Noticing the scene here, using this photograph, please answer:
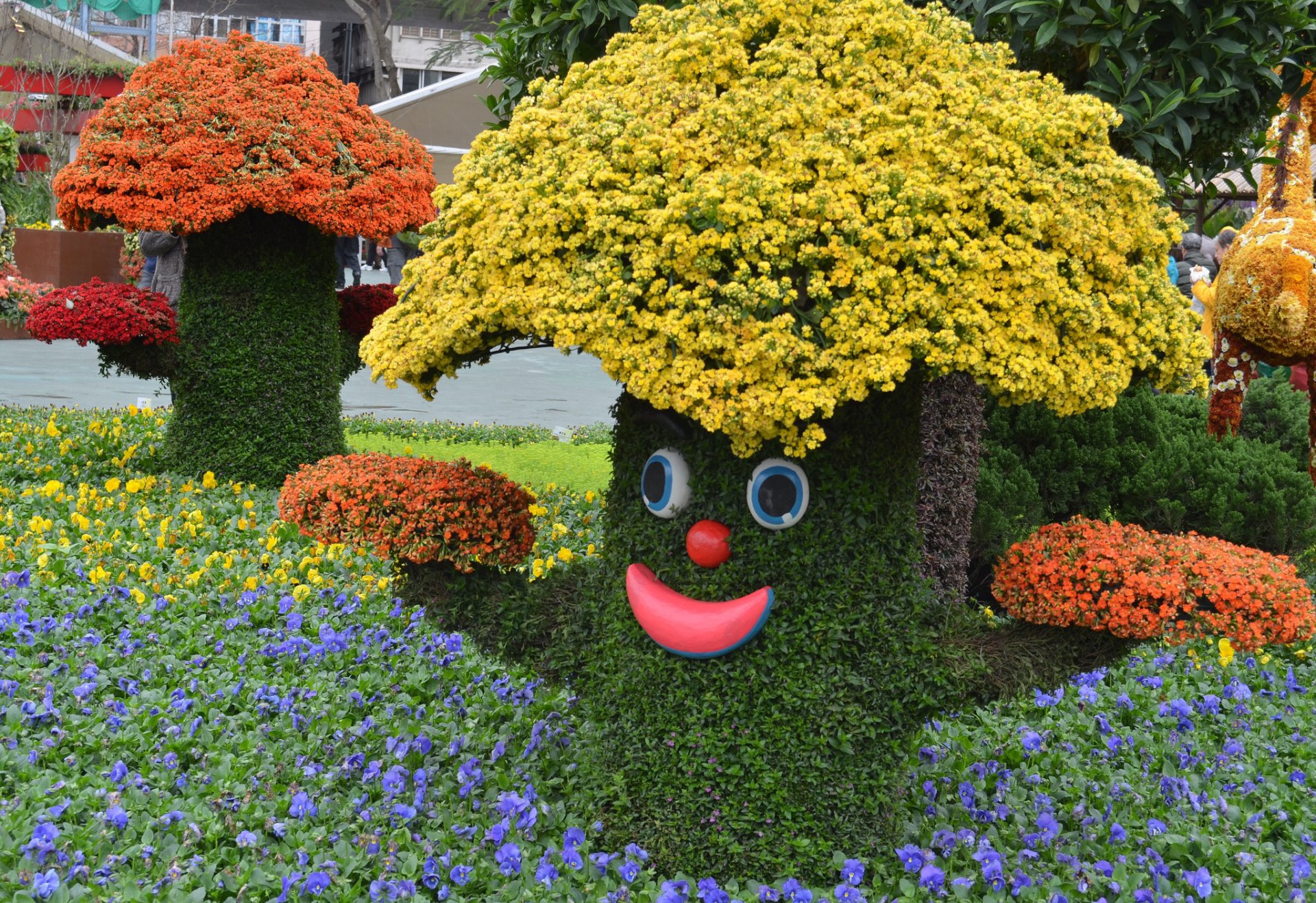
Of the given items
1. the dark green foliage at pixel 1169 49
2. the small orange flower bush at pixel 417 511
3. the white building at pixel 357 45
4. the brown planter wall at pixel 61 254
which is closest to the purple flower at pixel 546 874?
the small orange flower bush at pixel 417 511

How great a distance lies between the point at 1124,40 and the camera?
4.04 meters

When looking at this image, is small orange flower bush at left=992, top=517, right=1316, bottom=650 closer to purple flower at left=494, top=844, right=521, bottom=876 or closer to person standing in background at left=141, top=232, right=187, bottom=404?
purple flower at left=494, top=844, right=521, bottom=876

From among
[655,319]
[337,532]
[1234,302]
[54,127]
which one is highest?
[54,127]

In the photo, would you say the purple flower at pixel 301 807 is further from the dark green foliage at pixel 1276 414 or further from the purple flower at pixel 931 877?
the dark green foliage at pixel 1276 414

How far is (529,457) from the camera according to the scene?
9.27 metres

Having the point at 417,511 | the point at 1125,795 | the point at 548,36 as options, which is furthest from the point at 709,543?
the point at 548,36

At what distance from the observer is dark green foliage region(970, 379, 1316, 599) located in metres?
5.72

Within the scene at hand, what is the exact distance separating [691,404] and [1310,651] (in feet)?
12.2

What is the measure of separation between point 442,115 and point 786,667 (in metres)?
19.0

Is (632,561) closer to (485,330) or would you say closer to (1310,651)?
(485,330)

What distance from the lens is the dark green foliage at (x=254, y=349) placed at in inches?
260

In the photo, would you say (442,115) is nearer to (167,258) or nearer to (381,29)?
(381,29)

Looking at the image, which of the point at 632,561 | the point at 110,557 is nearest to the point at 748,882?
the point at 632,561

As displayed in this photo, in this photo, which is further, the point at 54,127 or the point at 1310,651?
the point at 54,127
